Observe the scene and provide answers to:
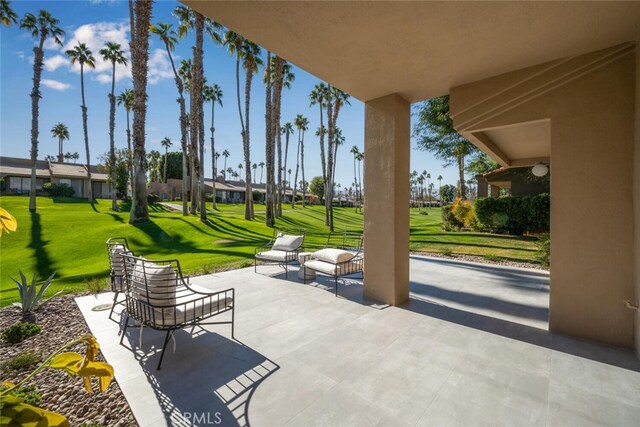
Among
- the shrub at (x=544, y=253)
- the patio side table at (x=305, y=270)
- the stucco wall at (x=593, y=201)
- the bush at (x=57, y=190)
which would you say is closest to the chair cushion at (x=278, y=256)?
the patio side table at (x=305, y=270)

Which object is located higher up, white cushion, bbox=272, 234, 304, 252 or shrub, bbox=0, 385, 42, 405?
white cushion, bbox=272, 234, 304, 252

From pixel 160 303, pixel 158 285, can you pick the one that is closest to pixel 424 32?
pixel 158 285

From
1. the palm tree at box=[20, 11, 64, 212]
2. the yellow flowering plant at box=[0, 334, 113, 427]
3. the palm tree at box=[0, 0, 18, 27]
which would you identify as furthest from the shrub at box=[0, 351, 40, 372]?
the palm tree at box=[0, 0, 18, 27]

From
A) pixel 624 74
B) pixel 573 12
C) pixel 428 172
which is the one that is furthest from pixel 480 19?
pixel 428 172

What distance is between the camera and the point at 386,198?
567 centimetres

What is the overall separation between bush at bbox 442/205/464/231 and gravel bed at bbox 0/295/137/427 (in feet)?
67.0

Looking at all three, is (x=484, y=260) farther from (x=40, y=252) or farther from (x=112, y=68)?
(x=112, y=68)

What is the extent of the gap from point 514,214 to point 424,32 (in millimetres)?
15640

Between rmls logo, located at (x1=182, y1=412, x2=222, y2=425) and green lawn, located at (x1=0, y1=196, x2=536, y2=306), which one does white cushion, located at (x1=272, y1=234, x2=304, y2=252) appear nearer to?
green lawn, located at (x1=0, y1=196, x2=536, y2=306)

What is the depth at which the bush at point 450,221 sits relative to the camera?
2011cm

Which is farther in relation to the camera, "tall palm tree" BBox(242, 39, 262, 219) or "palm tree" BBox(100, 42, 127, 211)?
"palm tree" BBox(100, 42, 127, 211)

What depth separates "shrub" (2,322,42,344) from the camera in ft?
13.5

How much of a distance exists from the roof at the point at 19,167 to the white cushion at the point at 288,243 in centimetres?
4312

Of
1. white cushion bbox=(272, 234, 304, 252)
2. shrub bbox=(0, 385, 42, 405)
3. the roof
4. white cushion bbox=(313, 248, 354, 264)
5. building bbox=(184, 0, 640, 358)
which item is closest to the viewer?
shrub bbox=(0, 385, 42, 405)
